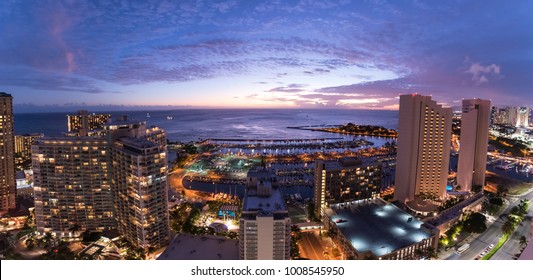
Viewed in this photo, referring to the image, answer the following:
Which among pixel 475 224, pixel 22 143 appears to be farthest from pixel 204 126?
pixel 475 224

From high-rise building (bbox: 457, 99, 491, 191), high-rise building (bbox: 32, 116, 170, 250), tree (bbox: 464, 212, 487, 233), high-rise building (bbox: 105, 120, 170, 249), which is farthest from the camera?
high-rise building (bbox: 457, 99, 491, 191)

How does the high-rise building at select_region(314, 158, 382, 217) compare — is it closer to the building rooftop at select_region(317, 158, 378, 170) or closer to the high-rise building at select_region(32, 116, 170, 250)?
the building rooftop at select_region(317, 158, 378, 170)

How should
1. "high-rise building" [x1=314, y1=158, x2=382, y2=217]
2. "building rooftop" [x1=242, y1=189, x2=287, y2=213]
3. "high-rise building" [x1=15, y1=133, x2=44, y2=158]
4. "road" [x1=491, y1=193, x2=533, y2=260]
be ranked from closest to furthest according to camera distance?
"building rooftop" [x1=242, y1=189, x2=287, y2=213] < "road" [x1=491, y1=193, x2=533, y2=260] < "high-rise building" [x1=314, y1=158, x2=382, y2=217] < "high-rise building" [x1=15, y1=133, x2=44, y2=158]

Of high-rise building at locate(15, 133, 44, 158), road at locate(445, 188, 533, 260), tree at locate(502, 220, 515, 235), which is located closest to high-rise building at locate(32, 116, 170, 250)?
road at locate(445, 188, 533, 260)

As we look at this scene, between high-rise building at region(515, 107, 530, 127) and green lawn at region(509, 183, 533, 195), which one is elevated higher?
high-rise building at region(515, 107, 530, 127)

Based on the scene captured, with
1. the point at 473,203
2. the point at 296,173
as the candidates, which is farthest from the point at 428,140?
the point at 296,173

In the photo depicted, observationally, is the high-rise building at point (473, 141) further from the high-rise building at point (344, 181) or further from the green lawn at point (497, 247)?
the green lawn at point (497, 247)

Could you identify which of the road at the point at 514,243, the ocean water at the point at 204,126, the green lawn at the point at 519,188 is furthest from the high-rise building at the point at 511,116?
the road at the point at 514,243
